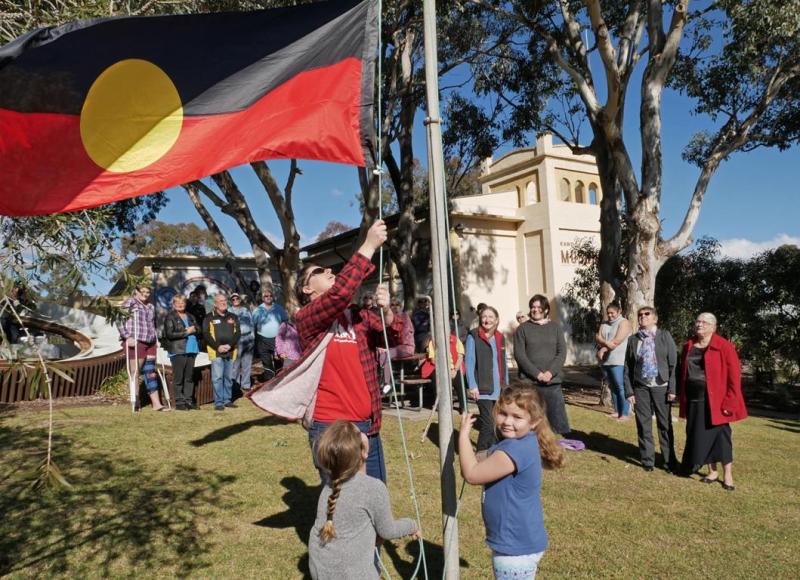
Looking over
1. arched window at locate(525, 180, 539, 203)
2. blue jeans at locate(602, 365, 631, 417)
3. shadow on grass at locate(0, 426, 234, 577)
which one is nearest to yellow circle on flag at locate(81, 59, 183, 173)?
shadow on grass at locate(0, 426, 234, 577)

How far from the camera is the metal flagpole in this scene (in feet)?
10.0

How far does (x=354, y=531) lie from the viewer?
9.69ft

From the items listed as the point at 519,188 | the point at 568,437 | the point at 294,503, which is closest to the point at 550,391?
the point at 568,437

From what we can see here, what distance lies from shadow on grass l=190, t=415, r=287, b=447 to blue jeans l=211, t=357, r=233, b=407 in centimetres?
112

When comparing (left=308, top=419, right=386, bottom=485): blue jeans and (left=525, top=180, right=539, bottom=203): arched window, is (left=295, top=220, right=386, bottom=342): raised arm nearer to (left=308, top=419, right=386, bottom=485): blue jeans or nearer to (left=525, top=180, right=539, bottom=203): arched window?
(left=308, top=419, right=386, bottom=485): blue jeans

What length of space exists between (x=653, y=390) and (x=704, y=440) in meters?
0.88

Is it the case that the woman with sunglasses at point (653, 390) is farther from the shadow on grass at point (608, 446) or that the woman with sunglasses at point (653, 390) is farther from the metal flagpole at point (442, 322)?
the metal flagpole at point (442, 322)

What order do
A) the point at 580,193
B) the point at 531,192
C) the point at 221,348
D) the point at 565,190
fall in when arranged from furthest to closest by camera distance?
the point at 580,193, the point at 565,190, the point at 531,192, the point at 221,348

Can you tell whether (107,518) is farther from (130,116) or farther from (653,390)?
(653,390)

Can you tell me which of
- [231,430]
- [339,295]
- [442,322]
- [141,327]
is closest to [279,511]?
[339,295]

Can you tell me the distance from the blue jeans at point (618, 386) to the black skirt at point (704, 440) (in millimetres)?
3063

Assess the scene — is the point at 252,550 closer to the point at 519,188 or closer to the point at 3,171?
the point at 3,171

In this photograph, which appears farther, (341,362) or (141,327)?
(141,327)

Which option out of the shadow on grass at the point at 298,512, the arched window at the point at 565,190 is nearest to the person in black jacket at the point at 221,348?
the shadow on grass at the point at 298,512
